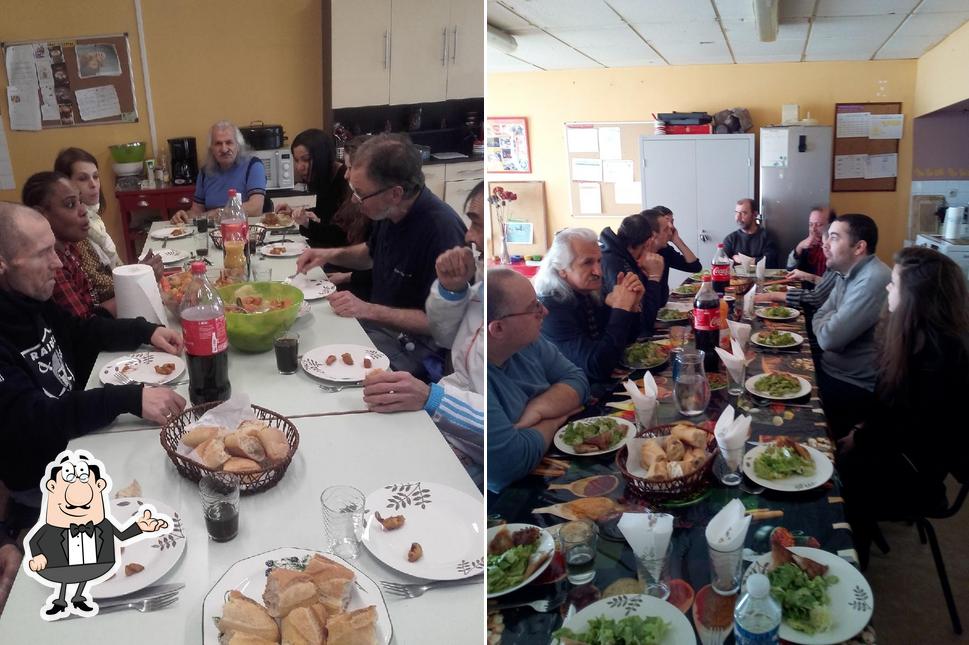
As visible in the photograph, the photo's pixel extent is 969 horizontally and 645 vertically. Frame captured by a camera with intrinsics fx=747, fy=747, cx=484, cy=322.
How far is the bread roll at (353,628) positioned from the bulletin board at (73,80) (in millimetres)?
410

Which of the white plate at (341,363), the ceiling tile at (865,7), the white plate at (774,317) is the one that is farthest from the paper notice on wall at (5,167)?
the ceiling tile at (865,7)

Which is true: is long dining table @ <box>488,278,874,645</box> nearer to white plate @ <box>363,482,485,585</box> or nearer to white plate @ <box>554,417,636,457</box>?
white plate @ <box>554,417,636,457</box>

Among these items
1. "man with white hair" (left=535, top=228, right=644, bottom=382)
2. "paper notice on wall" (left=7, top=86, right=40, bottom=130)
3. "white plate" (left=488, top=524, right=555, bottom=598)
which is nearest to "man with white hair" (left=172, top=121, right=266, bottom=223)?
"paper notice on wall" (left=7, top=86, right=40, bottom=130)

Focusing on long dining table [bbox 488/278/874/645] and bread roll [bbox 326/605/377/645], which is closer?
bread roll [bbox 326/605/377/645]

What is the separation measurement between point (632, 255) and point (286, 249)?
56.4 inches

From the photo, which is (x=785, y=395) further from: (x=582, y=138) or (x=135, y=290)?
(x=582, y=138)

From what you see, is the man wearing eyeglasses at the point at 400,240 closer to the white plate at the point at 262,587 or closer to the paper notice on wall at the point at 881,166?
the white plate at the point at 262,587

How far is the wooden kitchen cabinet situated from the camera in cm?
60

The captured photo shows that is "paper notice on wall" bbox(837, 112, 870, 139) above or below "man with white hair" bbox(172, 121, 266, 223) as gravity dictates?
above

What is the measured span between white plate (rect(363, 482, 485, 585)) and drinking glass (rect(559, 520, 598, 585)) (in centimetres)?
20

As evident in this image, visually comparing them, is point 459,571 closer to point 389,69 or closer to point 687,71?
point 389,69

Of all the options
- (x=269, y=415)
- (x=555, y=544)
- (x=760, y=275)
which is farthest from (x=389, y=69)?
(x=760, y=275)

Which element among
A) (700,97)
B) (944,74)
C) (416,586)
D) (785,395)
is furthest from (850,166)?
(416,586)

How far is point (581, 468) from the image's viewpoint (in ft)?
3.82
